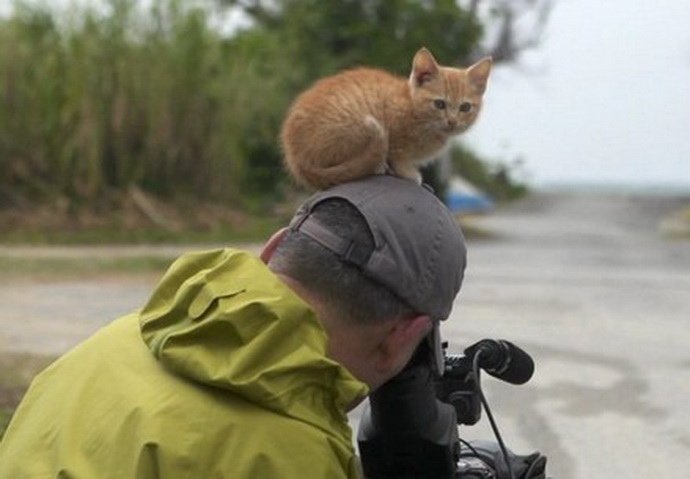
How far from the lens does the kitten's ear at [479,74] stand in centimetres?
299

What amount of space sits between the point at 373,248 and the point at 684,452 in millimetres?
3978

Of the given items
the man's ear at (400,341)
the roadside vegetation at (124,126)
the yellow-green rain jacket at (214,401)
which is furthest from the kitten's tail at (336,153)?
the roadside vegetation at (124,126)

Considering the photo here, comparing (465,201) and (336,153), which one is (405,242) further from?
(465,201)

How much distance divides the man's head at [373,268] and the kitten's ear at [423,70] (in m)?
1.11

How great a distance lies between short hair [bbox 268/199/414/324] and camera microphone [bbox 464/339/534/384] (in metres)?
0.39

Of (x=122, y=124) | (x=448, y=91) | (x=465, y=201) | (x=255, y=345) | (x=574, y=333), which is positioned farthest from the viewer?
(x=465, y=201)

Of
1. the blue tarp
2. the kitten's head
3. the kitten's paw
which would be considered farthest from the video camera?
the blue tarp

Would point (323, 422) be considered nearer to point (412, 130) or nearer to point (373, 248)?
point (373, 248)

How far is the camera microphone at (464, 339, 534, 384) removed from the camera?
2.24 metres

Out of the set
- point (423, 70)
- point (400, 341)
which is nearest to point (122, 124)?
point (423, 70)

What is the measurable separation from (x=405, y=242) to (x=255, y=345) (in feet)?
1.03

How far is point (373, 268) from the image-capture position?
6.01 ft

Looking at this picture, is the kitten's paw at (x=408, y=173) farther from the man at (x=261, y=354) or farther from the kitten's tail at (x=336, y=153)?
the man at (x=261, y=354)

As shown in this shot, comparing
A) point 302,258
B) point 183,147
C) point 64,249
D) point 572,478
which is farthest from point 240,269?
point 183,147
